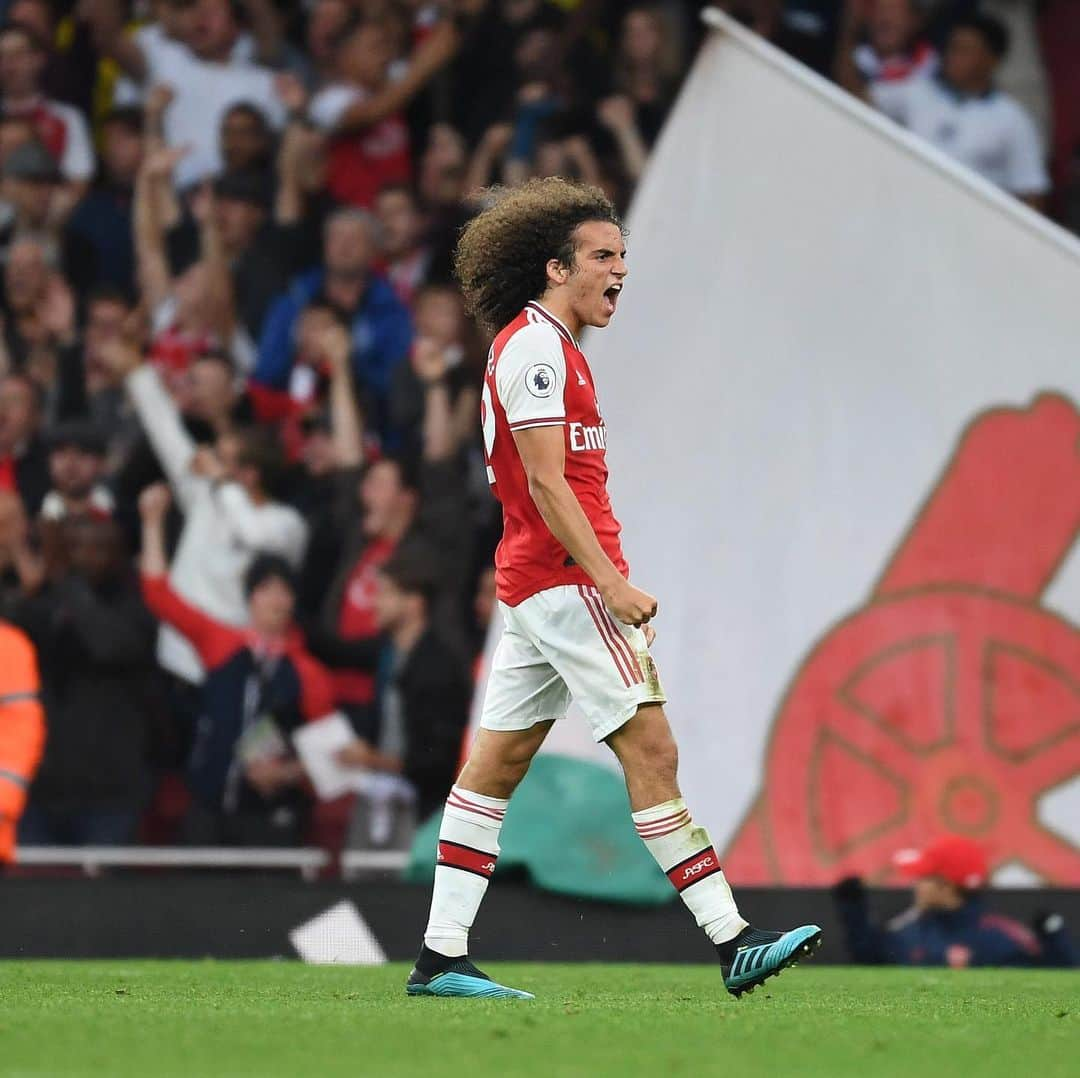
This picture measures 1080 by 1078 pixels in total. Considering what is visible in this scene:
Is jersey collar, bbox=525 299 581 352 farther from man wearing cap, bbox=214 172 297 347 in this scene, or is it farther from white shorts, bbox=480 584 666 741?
man wearing cap, bbox=214 172 297 347

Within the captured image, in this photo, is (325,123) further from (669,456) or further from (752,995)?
(752,995)

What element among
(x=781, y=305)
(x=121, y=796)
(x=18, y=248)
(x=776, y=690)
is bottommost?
(x=121, y=796)

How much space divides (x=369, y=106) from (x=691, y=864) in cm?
735

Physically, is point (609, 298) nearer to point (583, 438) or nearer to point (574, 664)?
point (583, 438)

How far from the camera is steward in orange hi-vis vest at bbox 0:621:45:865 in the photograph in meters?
7.57

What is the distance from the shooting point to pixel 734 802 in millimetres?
8914

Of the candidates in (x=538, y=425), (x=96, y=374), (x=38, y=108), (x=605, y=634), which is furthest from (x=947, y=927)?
(x=38, y=108)

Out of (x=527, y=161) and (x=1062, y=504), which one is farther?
(x=527, y=161)

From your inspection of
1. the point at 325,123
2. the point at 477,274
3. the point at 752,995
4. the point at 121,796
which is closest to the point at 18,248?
the point at 325,123

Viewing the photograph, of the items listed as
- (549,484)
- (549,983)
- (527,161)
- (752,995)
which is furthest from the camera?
(527,161)

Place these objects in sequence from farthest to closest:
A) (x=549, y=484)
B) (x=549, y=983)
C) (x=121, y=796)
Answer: (x=121, y=796) < (x=549, y=983) < (x=549, y=484)

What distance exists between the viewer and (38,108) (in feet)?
41.0

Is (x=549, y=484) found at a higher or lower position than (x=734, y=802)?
higher

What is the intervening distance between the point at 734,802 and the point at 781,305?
6.86ft
